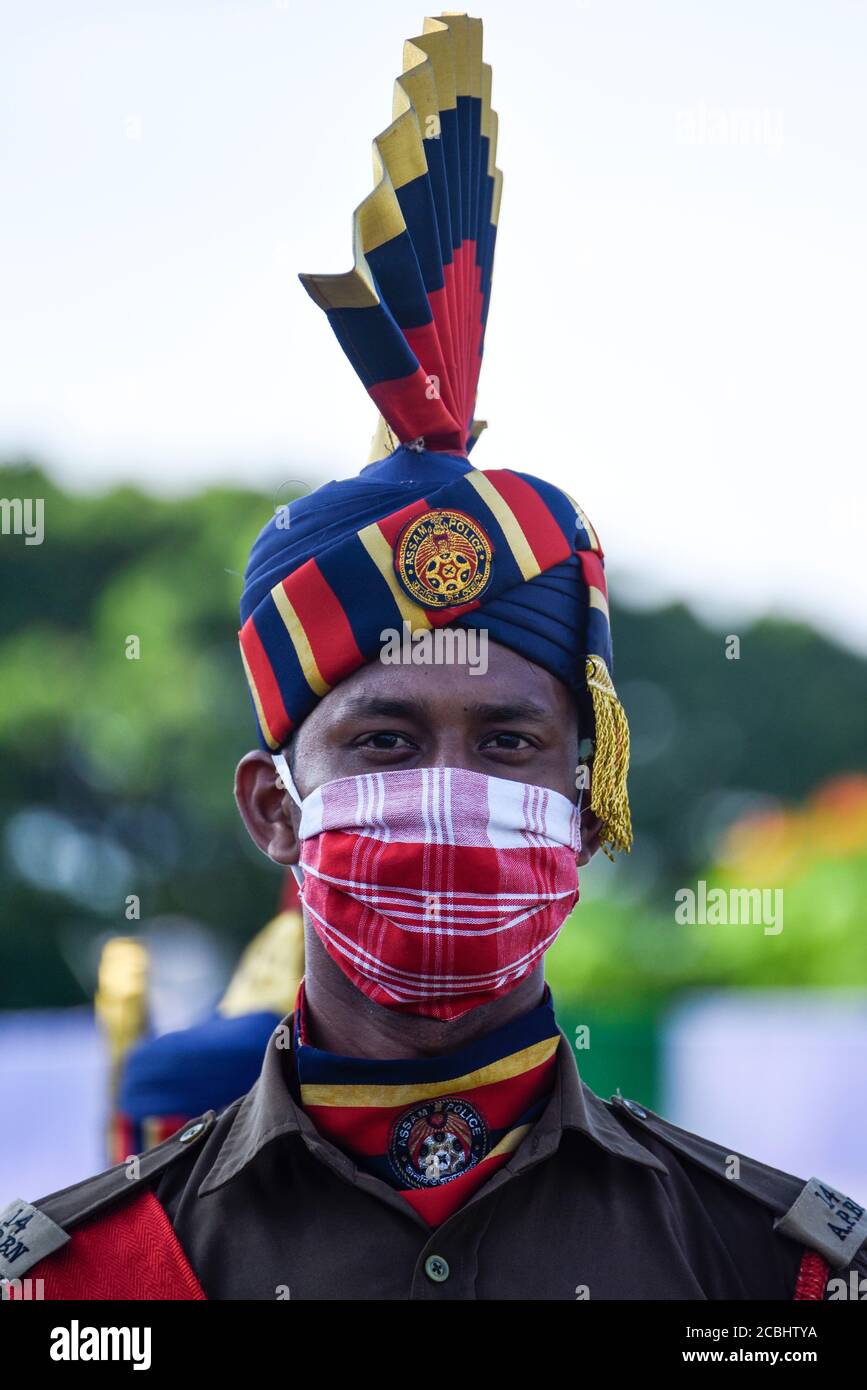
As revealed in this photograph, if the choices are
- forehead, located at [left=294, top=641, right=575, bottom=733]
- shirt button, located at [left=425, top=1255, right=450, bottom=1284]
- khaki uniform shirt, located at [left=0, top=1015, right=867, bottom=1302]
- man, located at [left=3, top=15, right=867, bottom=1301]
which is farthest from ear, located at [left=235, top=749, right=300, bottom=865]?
shirt button, located at [left=425, top=1255, right=450, bottom=1284]

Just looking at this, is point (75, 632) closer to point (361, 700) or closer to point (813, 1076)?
point (813, 1076)

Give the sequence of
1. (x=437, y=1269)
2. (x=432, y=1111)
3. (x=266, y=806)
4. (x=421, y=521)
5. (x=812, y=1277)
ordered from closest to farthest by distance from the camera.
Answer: (x=437, y=1269)
(x=812, y=1277)
(x=432, y=1111)
(x=421, y=521)
(x=266, y=806)

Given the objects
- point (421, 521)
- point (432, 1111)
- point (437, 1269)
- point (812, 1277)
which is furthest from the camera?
point (421, 521)

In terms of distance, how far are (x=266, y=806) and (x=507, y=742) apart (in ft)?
1.80

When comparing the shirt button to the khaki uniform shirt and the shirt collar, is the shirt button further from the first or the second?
the shirt collar

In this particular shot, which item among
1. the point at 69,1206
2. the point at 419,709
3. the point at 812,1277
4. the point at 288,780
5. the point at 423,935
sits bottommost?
the point at 812,1277

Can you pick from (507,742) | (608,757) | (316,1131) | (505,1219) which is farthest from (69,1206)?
(608,757)

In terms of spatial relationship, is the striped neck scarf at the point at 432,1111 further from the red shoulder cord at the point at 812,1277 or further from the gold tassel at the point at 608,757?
the red shoulder cord at the point at 812,1277

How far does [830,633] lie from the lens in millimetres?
31688

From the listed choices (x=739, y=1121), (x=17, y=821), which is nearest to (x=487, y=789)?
(x=739, y=1121)

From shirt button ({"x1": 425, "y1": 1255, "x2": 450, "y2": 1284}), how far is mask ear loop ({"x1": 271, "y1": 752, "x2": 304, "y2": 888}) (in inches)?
28.8

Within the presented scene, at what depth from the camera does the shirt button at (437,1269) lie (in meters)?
2.77

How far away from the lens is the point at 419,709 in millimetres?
3006

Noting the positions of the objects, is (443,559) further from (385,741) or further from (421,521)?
(385,741)
